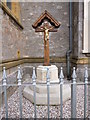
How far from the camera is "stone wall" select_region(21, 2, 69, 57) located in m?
6.06

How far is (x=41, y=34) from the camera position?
20.1 ft

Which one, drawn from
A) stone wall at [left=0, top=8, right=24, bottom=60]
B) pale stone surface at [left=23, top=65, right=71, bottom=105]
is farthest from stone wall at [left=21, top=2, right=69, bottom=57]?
pale stone surface at [left=23, top=65, right=71, bottom=105]

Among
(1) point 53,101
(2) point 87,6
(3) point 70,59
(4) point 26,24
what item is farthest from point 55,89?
(4) point 26,24

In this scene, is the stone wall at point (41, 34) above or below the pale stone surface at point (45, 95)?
above

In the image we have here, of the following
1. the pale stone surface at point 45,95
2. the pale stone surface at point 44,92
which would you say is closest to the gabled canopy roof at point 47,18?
the pale stone surface at point 44,92

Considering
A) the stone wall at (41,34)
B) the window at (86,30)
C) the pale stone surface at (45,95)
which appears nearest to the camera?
the pale stone surface at (45,95)

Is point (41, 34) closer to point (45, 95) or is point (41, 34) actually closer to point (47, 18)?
point (47, 18)

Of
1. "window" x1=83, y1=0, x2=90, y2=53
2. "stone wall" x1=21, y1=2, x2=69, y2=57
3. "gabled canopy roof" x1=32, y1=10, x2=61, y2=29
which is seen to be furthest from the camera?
"stone wall" x1=21, y1=2, x2=69, y2=57

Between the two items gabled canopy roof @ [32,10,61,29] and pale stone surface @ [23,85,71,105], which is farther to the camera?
gabled canopy roof @ [32,10,61,29]

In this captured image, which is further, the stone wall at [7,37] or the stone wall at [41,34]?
the stone wall at [41,34]

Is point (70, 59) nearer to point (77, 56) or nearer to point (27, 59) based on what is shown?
point (77, 56)

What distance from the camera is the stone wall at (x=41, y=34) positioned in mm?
6059

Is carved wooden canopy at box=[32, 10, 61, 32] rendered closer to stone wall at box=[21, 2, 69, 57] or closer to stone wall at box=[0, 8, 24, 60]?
stone wall at box=[0, 8, 24, 60]

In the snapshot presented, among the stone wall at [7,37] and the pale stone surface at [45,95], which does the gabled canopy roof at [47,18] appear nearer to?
the stone wall at [7,37]
